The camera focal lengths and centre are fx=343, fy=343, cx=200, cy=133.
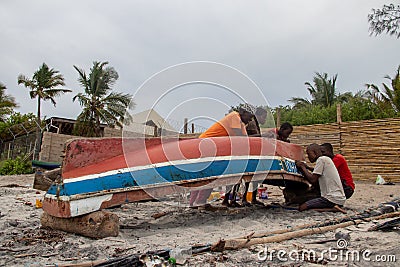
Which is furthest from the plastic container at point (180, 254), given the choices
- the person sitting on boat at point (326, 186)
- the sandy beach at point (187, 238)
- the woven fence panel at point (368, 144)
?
the woven fence panel at point (368, 144)

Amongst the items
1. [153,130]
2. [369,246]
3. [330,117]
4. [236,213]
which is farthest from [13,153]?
[369,246]

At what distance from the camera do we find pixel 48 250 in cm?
314

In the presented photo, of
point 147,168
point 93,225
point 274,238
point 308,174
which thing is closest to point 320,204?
point 308,174

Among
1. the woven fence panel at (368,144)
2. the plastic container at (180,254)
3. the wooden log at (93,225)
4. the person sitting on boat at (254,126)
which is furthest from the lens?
the woven fence panel at (368,144)

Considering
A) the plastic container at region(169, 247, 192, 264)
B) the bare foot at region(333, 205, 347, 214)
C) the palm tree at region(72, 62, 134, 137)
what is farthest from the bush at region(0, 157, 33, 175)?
the plastic container at region(169, 247, 192, 264)

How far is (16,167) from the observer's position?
17.2 meters

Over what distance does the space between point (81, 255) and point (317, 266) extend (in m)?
1.97

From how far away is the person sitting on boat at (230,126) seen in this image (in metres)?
5.39

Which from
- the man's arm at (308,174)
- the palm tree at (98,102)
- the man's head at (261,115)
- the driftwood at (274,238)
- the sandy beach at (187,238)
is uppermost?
the palm tree at (98,102)

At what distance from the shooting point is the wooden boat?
3.65 m

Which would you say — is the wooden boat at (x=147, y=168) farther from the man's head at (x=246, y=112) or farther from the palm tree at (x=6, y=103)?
the palm tree at (x=6, y=103)

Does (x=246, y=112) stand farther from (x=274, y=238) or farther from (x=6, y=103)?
(x=6, y=103)

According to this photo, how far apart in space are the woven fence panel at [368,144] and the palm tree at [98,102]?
1484 cm

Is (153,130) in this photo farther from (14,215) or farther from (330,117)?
(330,117)
